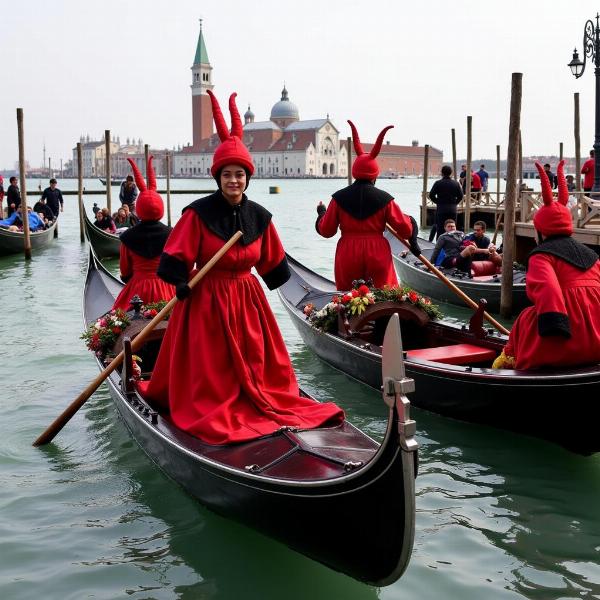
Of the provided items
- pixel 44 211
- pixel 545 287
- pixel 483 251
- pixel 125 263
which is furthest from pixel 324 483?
pixel 44 211

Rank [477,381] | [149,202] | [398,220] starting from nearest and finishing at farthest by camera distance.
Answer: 1. [477,381]
2. [149,202]
3. [398,220]

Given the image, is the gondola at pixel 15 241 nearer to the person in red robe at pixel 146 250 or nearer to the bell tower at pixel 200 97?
the person in red robe at pixel 146 250

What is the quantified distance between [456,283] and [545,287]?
399 cm

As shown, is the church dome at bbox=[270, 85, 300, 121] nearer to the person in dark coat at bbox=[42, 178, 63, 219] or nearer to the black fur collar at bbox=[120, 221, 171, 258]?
the person in dark coat at bbox=[42, 178, 63, 219]

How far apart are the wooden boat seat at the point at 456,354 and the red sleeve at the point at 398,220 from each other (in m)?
0.80

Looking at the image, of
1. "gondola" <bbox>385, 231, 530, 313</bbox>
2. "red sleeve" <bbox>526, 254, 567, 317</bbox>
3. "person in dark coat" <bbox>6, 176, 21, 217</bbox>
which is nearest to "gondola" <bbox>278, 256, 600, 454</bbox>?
"red sleeve" <bbox>526, 254, 567, 317</bbox>

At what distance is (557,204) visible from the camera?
3469mm

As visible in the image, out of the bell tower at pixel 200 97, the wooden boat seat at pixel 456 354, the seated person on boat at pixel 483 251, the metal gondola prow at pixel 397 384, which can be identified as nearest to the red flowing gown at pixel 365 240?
the wooden boat seat at pixel 456 354

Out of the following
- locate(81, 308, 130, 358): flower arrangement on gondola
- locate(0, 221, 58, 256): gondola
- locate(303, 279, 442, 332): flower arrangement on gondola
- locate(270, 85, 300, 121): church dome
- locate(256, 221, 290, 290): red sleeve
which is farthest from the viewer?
locate(270, 85, 300, 121): church dome

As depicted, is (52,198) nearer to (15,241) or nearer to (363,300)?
(15,241)

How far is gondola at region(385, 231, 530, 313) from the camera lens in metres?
6.96

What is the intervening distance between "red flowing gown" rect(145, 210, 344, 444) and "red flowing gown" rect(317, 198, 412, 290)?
1.98m

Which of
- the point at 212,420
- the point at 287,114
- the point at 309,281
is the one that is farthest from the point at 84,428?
the point at 287,114

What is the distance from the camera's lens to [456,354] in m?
4.33
